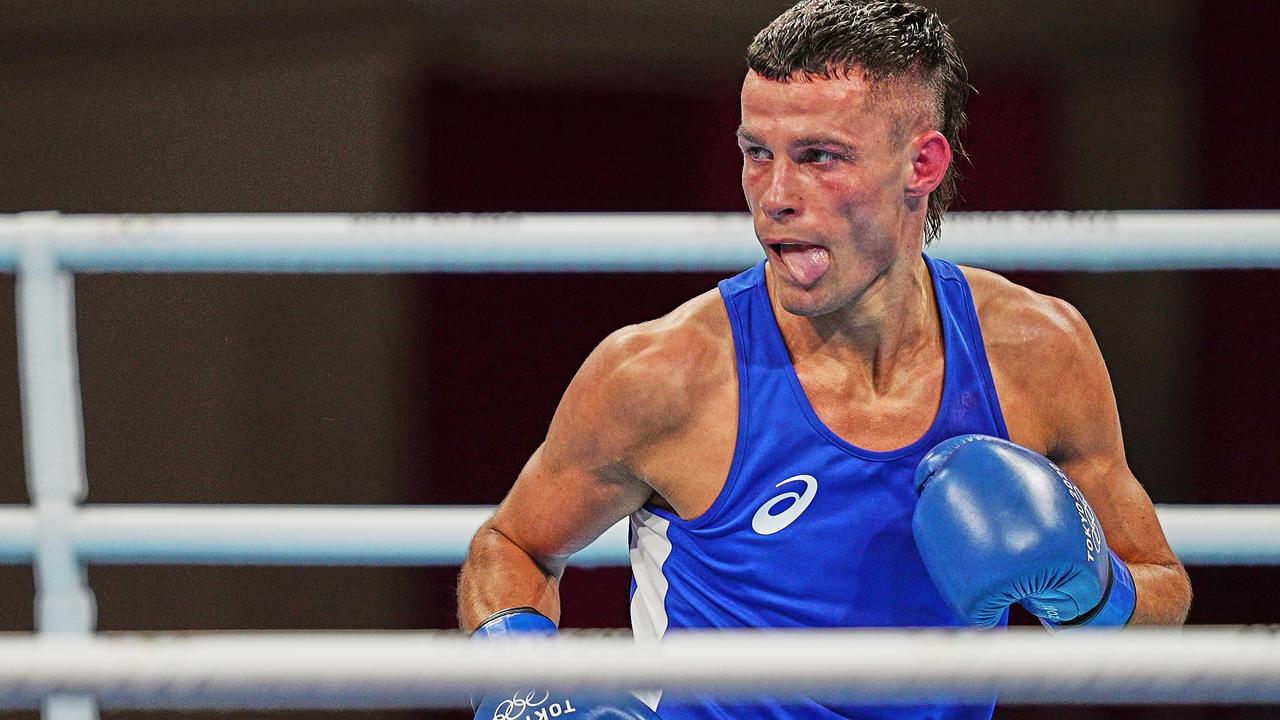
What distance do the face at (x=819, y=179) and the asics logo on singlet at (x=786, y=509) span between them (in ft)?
0.51

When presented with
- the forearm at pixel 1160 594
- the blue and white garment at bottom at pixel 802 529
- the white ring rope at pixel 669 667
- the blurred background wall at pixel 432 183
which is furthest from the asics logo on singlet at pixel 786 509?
the blurred background wall at pixel 432 183

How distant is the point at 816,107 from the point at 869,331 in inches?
9.4

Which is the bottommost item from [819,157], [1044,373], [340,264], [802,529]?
[802,529]

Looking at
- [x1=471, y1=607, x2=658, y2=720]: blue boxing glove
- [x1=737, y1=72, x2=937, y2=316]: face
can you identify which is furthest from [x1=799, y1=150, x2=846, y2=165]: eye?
[x1=471, y1=607, x2=658, y2=720]: blue boxing glove

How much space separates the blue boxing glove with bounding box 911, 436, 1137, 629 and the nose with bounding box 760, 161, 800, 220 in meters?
0.26

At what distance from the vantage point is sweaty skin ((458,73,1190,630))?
1.30 meters

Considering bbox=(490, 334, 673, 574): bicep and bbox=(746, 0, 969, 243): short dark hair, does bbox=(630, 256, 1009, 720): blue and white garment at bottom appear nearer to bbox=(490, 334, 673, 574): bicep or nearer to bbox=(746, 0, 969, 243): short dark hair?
bbox=(490, 334, 673, 574): bicep

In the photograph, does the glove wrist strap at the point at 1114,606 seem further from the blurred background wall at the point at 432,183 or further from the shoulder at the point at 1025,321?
the blurred background wall at the point at 432,183

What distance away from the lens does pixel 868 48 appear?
1.30 metres

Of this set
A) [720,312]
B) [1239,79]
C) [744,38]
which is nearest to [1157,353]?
[1239,79]

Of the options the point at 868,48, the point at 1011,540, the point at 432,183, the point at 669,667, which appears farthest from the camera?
the point at 432,183

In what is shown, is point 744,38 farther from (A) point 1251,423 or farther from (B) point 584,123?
(A) point 1251,423

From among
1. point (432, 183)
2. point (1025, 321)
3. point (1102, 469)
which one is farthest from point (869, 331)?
point (432, 183)

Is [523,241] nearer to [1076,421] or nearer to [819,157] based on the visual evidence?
[819,157]
